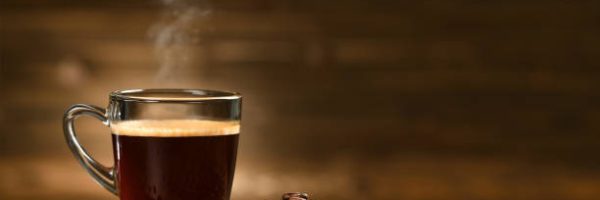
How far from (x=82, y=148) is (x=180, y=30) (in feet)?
1.22

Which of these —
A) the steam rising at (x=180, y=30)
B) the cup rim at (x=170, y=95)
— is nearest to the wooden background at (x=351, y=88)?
the steam rising at (x=180, y=30)

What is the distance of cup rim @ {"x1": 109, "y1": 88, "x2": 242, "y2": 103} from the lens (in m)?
0.94

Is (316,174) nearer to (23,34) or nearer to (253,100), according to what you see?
(253,100)

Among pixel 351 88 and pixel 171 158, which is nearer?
pixel 171 158

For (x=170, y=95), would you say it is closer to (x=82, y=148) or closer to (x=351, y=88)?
(x=82, y=148)

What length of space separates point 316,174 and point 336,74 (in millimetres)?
149

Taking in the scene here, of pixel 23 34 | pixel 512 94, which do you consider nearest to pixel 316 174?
pixel 512 94

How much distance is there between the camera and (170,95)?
40.2 inches

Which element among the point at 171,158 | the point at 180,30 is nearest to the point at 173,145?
the point at 171,158

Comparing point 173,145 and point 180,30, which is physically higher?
point 180,30

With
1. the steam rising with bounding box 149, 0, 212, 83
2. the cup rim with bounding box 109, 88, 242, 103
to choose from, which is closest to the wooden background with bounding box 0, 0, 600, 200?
the steam rising with bounding box 149, 0, 212, 83

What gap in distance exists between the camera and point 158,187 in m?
0.93

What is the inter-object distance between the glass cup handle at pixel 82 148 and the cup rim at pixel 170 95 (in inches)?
1.2

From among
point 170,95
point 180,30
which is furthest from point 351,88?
point 170,95
